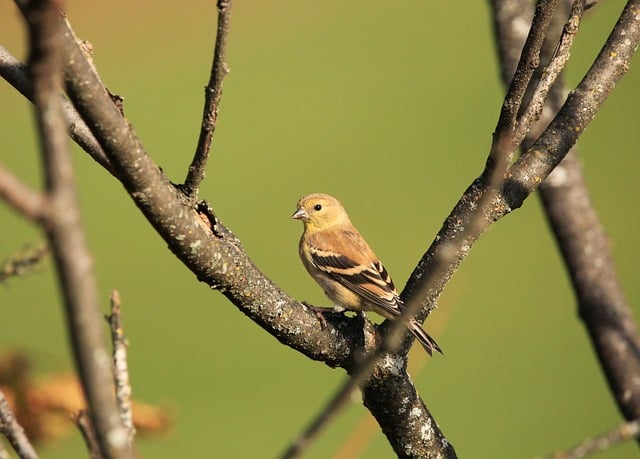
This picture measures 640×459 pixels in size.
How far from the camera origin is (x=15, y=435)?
1.49 meters

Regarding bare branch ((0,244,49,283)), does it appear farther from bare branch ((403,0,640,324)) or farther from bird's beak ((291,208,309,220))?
bird's beak ((291,208,309,220))

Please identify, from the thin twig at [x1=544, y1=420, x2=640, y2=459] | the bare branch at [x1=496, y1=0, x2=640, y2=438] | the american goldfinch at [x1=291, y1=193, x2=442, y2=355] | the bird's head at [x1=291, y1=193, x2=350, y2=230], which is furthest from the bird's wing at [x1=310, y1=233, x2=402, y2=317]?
the thin twig at [x1=544, y1=420, x2=640, y2=459]

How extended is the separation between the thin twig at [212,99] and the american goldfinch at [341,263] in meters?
2.30

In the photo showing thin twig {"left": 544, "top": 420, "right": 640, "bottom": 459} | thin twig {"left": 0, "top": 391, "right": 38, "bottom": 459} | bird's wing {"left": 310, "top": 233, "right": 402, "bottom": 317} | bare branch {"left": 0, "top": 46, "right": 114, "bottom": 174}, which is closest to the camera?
thin twig {"left": 544, "top": 420, "right": 640, "bottom": 459}

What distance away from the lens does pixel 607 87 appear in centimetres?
271

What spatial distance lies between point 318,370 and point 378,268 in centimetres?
586

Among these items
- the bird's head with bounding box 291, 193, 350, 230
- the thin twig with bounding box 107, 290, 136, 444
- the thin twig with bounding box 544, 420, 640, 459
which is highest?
the bird's head with bounding box 291, 193, 350, 230

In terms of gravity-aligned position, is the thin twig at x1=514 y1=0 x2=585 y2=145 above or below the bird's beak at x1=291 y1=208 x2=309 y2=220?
below

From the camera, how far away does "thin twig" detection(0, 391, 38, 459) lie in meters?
1.44

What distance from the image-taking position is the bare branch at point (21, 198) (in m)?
0.85

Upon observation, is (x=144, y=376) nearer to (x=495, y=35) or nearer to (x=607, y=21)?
(x=495, y=35)

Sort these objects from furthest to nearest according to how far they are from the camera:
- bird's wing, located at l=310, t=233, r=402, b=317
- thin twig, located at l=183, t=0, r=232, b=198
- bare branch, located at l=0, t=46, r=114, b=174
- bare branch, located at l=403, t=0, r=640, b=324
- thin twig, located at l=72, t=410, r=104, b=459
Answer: bird's wing, located at l=310, t=233, r=402, b=317 < bare branch, located at l=403, t=0, r=640, b=324 < bare branch, located at l=0, t=46, r=114, b=174 < thin twig, located at l=183, t=0, r=232, b=198 < thin twig, located at l=72, t=410, r=104, b=459

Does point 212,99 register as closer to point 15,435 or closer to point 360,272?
point 15,435

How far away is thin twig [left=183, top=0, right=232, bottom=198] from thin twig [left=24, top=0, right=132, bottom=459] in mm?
1009
